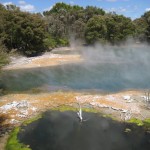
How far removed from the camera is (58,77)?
63469mm

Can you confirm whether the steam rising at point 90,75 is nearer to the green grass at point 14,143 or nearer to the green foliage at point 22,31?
the green foliage at point 22,31

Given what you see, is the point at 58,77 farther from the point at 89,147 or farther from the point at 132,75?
the point at 89,147

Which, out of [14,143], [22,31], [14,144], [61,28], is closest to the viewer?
[14,144]

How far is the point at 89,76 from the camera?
62.5 metres

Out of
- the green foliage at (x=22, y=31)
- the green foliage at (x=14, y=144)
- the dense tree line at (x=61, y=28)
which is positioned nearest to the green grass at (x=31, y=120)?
the green foliage at (x=14, y=144)

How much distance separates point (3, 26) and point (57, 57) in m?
18.3

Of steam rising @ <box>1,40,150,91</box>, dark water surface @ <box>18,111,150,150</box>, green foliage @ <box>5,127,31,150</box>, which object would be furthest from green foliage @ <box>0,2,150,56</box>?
green foliage @ <box>5,127,31,150</box>

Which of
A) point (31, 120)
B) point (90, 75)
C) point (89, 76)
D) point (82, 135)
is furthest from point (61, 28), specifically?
point (82, 135)

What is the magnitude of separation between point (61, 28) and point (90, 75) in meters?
61.1

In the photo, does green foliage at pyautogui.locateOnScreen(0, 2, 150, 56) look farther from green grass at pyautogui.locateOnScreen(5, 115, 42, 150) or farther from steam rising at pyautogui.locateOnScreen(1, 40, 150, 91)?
green grass at pyautogui.locateOnScreen(5, 115, 42, 150)

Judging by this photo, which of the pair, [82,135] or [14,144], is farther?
[82,135]

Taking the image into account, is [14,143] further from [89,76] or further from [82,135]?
[89,76]

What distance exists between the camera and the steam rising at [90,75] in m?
53.7

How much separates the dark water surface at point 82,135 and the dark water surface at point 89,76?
15331mm
